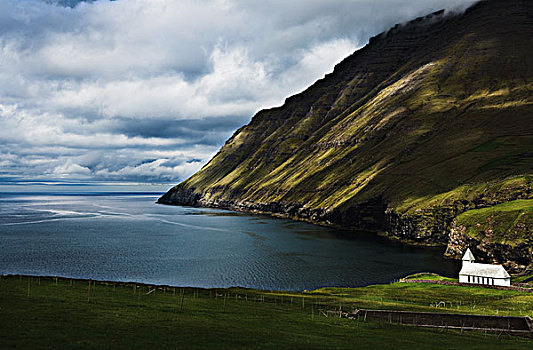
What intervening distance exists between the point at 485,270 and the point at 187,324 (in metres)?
89.7

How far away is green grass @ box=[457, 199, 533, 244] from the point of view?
12395cm

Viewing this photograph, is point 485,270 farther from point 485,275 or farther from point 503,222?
point 503,222

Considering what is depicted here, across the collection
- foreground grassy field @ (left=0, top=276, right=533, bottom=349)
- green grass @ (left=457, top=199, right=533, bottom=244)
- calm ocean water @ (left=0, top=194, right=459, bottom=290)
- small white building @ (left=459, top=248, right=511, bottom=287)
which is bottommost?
calm ocean water @ (left=0, top=194, right=459, bottom=290)

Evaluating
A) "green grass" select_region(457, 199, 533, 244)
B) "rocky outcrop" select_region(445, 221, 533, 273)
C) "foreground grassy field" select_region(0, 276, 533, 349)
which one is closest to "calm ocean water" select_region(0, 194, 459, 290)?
"rocky outcrop" select_region(445, 221, 533, 273)

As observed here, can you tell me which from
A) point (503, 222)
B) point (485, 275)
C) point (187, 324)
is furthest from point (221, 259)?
point (187, 324)

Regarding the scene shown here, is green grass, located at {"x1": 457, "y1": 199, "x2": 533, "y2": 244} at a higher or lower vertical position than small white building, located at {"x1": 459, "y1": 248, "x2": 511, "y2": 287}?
higher

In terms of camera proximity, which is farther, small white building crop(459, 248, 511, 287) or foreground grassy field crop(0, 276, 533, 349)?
small white building crop(459, 248, 511, 287)

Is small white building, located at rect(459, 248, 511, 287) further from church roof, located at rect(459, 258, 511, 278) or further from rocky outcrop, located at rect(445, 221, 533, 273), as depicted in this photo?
rocky outcrop, located at rect(445, 221, 533, 273)

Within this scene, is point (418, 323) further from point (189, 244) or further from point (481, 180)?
point (481, 180)

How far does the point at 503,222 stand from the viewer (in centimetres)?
13262

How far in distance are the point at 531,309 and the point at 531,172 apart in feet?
431

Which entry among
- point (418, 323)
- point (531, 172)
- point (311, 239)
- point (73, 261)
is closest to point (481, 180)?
point (531, 172)

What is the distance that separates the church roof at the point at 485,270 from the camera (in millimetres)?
99250

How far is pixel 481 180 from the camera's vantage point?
622 ft
